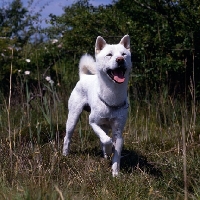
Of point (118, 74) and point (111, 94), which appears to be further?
point (111, 94)

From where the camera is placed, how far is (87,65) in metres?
6.04

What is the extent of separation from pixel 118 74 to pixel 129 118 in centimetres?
242

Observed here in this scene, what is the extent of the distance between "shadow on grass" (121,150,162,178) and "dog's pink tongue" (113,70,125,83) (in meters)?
0.87

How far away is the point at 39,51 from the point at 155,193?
236 inches

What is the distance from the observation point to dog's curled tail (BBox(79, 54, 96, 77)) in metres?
6.02

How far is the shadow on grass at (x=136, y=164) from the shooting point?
524 centimetres

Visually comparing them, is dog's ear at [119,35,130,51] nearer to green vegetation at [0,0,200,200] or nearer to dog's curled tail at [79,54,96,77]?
dog's curled tail at [79,54,96,77]

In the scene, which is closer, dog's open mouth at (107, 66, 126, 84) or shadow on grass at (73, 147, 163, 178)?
dog's open mouth at (107, 66, 126, 84)

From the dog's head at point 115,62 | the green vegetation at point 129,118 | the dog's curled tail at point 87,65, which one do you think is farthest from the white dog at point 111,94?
the dog's curled tail at point 87,65

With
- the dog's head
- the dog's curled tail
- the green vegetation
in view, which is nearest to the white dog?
the dog's head

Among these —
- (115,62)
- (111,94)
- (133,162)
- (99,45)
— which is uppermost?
(99,45)

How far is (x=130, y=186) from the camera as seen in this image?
14.5 feet

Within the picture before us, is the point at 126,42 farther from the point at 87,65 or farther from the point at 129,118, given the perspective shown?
the point at 129,118

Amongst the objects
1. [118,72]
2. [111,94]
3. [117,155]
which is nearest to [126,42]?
[118,72]
